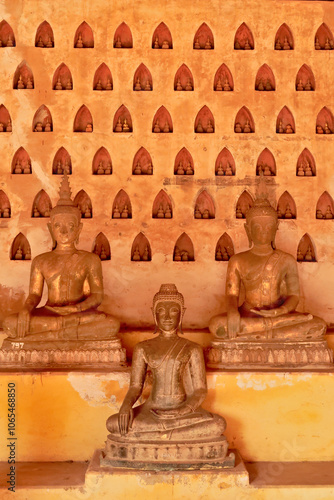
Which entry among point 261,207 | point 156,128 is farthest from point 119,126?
point 261,207

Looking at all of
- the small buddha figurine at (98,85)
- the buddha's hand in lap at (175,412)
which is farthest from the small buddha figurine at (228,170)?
the buddha's hand in lap at (175,412)

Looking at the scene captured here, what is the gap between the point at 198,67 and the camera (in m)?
9.03

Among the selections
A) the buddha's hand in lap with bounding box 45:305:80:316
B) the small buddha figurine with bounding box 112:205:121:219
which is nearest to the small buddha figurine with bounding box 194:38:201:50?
the small buddha figurine with bounding box 112:205:121:219

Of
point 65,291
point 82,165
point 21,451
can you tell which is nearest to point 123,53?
point 82,165

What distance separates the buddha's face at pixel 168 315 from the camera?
6.61m

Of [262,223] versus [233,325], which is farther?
[262,223]

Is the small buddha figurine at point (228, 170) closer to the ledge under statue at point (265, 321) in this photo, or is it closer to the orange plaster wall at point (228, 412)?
the ledge under statue at point (265, 321)

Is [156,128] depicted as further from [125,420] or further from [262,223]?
[125,420]

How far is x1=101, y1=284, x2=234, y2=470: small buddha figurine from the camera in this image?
6016 mm

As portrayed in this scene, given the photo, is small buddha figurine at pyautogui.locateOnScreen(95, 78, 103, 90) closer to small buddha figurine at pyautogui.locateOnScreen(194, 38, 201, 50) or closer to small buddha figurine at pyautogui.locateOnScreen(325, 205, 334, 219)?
small buddha figurine at pyautogui.locateOnScreen(194, 38, 201, 50)

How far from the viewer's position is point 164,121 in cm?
906

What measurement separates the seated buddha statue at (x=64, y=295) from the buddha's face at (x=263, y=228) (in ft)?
5.55

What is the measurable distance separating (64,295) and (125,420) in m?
2.03

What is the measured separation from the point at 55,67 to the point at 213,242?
283cm
